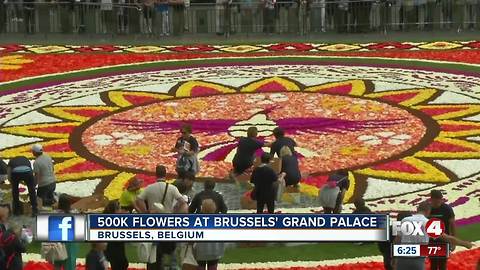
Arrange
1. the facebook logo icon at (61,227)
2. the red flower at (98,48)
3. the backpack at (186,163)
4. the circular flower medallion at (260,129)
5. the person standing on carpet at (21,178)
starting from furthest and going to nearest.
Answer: the red flower at (98,48) < the circular flower medallion at (260,129) < the backpack at (186,163) < the person standing on carpet at (21,178) < the facebook logo icon at (61,227)

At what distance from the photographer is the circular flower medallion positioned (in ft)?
64.3

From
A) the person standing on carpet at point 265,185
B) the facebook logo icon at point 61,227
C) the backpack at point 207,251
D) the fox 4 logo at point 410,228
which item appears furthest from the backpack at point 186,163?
the facebook logo icon at point 61,227

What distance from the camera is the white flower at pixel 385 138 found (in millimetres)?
20422

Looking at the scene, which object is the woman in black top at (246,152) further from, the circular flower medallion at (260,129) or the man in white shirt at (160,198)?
the man in white shirt at (160,198)

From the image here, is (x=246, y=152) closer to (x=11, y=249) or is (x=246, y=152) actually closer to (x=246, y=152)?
(x=246, y=152)

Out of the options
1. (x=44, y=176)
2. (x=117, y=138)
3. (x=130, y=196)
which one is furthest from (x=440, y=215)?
(x=117, y=138)

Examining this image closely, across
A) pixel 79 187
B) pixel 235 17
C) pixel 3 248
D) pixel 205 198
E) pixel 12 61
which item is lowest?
pixel 79 187

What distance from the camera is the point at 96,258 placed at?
11805mm

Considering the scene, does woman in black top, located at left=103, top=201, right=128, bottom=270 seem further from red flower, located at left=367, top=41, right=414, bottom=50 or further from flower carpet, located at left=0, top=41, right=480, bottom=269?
red flower, located at left=367, top=41, right=414, bottom=50

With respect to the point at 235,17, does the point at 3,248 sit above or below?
below

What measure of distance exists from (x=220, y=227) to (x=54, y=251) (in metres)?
2.87

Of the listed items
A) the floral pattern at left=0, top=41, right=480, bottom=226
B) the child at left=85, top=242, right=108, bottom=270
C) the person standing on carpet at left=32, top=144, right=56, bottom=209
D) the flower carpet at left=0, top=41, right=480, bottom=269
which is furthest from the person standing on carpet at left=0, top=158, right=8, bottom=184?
the child at left=85, top=242, right=108, bottom=270

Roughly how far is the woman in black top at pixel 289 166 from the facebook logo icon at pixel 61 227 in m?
7.01

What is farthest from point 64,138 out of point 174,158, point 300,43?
point 300,43
